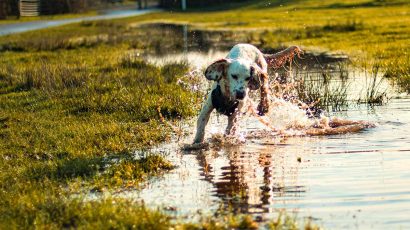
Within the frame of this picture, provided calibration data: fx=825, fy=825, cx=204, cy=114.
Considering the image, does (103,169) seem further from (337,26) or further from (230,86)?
(337,26)

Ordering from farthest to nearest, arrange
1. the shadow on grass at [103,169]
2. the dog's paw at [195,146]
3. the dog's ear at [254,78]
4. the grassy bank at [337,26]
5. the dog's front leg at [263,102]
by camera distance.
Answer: the grassy bank at [337,26] < the dog's front leg at [263,102] < the dog's ear at [254,78] < the dog's paw at [195,146] < the shadow on grass at [103,169]

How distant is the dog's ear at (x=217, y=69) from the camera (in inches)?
466

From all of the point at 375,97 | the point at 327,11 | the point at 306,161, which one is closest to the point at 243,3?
the point at 327,11

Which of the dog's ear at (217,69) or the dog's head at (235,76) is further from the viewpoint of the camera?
the dog's ear at (217,69)

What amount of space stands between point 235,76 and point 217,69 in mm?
352

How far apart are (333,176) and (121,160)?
276 centimetres

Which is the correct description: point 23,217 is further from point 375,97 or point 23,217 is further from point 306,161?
point 375,97

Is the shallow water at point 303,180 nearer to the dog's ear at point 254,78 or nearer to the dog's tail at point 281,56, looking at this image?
the dog's ear at point 254,78

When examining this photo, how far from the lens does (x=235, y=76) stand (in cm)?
1170

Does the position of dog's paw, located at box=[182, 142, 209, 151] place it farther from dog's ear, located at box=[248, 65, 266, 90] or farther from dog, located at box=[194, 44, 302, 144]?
dog's ear, located at box=[248, 65, 266, 90]

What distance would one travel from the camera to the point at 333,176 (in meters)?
9.69

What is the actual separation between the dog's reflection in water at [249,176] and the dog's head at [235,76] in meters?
0.83

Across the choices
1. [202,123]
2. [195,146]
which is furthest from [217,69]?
[195,146]

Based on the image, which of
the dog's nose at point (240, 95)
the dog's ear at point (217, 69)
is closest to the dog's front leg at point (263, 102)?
the dog's ear at point (217, 69)
